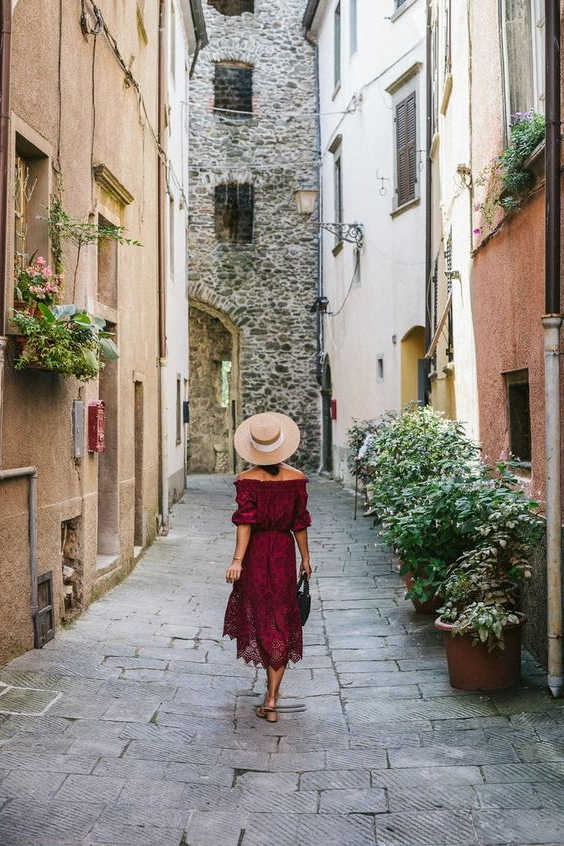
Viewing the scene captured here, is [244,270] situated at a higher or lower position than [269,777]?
higher

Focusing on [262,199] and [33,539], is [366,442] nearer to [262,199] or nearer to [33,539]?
[33,539]

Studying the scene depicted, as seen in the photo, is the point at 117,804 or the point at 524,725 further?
the point at 524,725

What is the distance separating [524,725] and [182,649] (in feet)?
8.01

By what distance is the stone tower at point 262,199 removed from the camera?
2162 cm

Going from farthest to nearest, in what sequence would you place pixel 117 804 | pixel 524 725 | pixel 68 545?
pixel 68 545 < pixel 524 725 < pixel 117 804

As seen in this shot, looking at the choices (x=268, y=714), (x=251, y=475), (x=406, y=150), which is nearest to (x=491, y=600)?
(x=268, y=714)

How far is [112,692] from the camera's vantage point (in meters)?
5.14

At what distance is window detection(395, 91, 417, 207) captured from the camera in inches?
525

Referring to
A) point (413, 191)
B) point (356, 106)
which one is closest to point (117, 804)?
point (413, 191)

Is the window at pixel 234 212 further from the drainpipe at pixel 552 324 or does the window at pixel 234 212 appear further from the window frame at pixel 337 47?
the drainpipe at pixel 552 324

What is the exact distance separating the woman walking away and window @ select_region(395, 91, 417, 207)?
9037 millimetres

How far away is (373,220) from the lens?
50.6 feet

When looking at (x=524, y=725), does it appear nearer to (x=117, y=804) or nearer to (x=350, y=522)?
(x=117, y=804)

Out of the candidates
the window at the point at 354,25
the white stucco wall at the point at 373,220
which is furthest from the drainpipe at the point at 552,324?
the window at the point at 354,25
